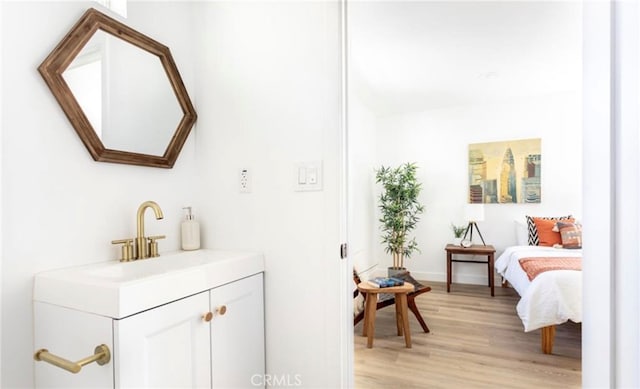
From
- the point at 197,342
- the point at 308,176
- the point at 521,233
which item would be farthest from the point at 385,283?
the point at 521,233

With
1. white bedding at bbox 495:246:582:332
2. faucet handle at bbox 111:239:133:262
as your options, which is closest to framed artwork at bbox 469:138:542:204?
white bedding at bbox 495:246:582:332

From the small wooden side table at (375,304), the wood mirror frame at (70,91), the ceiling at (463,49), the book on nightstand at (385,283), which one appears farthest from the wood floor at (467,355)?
the ceiling at (463,49)

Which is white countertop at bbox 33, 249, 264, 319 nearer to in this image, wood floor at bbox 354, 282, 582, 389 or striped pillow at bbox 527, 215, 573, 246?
wood floor at bbox 354, 282, 582, 389

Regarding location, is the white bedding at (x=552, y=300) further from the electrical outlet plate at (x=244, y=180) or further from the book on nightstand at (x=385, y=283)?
the electrical outlet plate at (x=244, y=180)

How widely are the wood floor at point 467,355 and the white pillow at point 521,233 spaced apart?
105 centimetres

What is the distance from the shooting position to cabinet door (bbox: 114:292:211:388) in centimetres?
86

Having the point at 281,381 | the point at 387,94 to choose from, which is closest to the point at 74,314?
the point at 281,381

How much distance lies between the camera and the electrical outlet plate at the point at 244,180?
56.8 inches

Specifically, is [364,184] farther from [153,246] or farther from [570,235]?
[153,246]

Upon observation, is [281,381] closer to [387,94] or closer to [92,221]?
[92,221]

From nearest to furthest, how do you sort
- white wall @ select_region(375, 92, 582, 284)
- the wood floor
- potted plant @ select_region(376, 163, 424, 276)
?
1. the wood floor
2. white wall @ select_region(375, 92, 582, 284)
3. potted plant @ select_region(376, 163, 424, 276)

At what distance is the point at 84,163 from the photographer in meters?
1.16

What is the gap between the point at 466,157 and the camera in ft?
14.6

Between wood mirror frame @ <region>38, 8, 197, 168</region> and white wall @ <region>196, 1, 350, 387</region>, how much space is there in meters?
0.13
